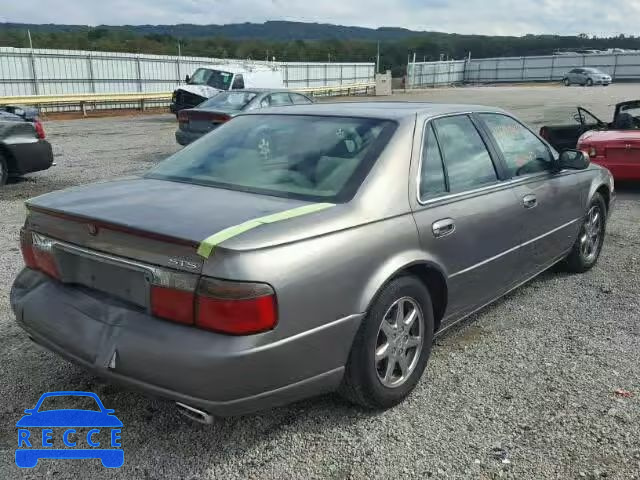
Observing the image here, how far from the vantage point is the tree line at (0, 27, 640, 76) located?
4418 cm

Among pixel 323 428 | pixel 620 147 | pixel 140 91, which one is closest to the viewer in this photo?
pixel 323 428

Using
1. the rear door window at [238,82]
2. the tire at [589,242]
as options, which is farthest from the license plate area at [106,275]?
the rear door window at [238,82]

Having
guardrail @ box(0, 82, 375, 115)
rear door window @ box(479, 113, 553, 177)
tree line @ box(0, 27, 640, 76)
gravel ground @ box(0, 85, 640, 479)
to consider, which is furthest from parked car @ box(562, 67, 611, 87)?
gravel ground @ box(0, 85, 640, 479)

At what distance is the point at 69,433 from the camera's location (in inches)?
115

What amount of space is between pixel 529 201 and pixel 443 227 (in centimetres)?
113

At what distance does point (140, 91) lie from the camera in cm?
3078

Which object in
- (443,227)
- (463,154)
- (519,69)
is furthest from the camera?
(519,69)

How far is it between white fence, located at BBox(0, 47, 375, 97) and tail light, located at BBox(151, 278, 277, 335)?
1033 inches

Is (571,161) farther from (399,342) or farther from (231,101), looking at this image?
(231,101)

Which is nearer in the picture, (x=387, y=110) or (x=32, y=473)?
(x=32, y=473)

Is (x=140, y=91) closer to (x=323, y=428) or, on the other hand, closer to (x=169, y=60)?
(x=169, y=60)

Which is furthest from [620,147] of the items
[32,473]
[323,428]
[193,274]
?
[32,473]

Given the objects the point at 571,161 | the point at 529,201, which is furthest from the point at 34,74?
the point at 529,201

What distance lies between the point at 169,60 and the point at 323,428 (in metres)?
32.0
